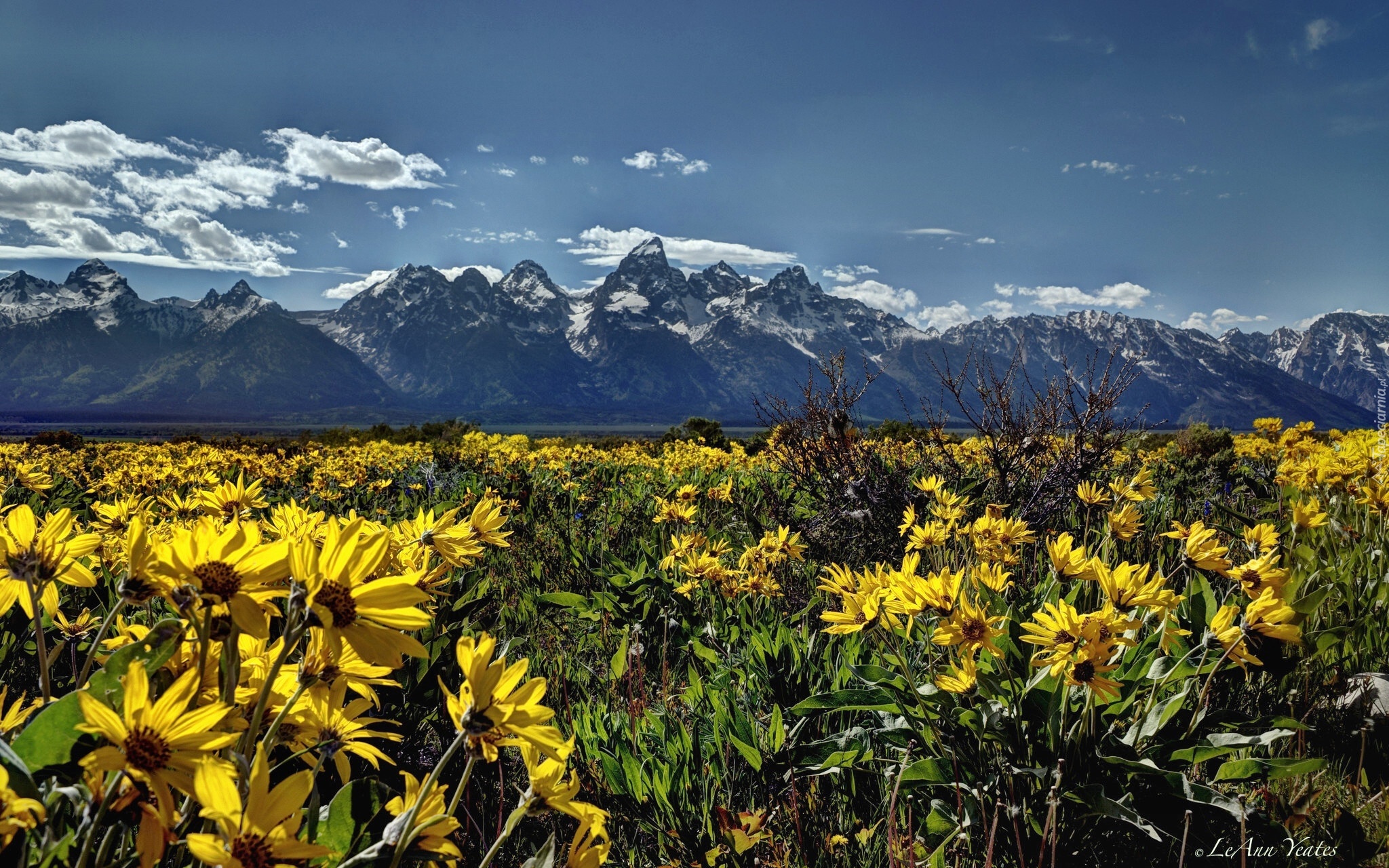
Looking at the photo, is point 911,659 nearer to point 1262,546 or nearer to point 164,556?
point 1262,546

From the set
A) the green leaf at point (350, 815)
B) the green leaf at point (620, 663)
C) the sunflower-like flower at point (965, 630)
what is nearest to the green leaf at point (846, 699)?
the sunflower-like flower at point (965, 630)

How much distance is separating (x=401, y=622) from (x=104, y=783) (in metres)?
0.40

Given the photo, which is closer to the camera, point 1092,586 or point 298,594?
point 298,594

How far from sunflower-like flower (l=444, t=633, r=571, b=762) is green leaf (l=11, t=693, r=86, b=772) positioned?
443 millimetres

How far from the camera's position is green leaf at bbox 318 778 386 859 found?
3.45 ft

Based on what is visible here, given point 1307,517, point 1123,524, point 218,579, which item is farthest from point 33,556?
point 1307,517

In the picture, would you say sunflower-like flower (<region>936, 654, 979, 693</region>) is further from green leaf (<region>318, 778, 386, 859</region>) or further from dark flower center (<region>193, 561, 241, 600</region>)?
dark flower center (<region>193, 561, 241, 600</region>)

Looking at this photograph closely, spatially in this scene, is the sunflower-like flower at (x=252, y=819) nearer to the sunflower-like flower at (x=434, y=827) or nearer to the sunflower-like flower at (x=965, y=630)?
the sunflower-like flower at (x=434, y=827)

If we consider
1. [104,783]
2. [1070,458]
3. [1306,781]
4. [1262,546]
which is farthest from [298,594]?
[1070,458]

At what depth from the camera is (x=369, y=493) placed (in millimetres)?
6969

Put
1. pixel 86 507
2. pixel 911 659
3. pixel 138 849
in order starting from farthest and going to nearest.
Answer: pixel 86 507, pixel 911 659, pixel 138 849

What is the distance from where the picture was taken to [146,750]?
2.41 ft

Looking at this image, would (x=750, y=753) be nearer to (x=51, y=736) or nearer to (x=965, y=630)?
(x=965, y=630)

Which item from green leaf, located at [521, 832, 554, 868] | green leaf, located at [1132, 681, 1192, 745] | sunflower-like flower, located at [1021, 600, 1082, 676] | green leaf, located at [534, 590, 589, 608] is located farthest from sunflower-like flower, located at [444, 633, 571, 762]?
green leaf, located at [534, 590, 589, 608]
